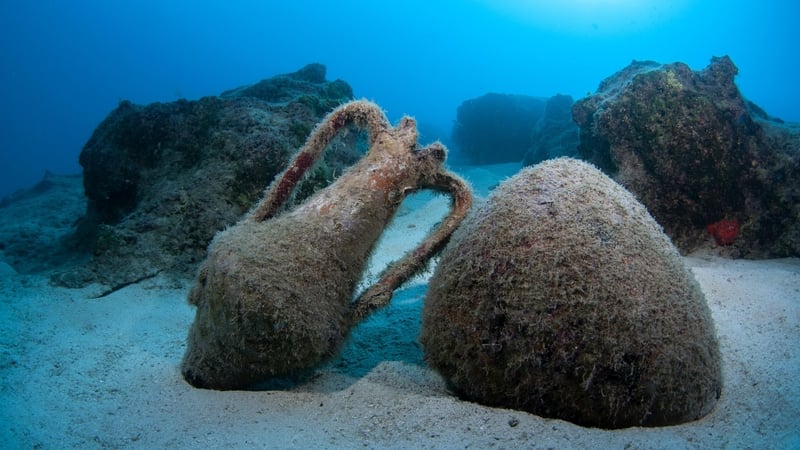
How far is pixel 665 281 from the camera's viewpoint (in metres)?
2.38

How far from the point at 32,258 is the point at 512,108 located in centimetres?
1936

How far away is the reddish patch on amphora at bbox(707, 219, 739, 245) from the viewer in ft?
17.6

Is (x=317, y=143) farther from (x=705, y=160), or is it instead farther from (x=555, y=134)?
(x=555, y=134)

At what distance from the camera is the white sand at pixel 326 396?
7.27 feet

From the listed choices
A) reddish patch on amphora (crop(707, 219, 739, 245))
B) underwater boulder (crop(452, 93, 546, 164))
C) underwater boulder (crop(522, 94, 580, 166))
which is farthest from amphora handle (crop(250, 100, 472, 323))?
underwater boulder (crop(452, 93, 546, 164))

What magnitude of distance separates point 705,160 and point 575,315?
4.66 meters

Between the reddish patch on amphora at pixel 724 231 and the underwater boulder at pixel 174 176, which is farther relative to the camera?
the reddish patch on amphora at pixel 724 231

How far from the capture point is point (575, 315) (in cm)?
225

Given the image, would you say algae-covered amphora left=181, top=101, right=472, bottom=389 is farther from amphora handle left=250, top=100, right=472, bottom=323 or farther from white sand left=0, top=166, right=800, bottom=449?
white sand left=0, top=166, right=800, bottom=449

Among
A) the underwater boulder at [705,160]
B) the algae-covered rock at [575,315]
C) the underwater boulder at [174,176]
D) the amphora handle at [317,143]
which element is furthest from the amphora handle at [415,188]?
the underwater boulder at [705,160]

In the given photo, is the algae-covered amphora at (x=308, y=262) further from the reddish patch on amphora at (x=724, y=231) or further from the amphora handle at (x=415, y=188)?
A: the reddish patch on amphora at (x=724, y=231)

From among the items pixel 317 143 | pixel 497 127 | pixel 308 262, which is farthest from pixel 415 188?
pixel 497 127

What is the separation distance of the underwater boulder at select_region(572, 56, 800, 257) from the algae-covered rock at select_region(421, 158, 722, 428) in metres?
3.57

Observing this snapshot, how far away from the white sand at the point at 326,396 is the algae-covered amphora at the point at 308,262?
311mm
